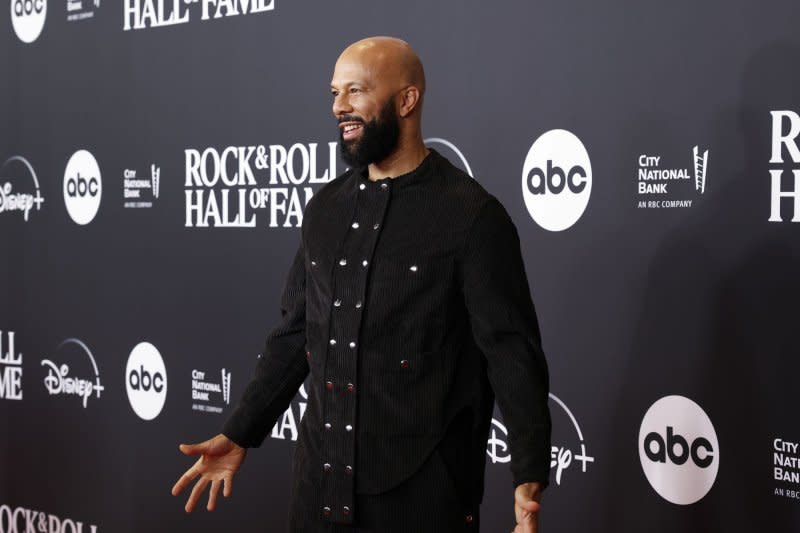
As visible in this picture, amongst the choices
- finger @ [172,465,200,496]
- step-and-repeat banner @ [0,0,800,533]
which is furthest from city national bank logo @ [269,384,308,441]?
finger @ [172,465,200,496]

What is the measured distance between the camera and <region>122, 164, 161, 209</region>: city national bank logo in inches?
154

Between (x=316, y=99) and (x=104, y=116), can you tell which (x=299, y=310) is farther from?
(x=104, y=116)

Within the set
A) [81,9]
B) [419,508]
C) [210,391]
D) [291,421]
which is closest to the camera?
[419,508]

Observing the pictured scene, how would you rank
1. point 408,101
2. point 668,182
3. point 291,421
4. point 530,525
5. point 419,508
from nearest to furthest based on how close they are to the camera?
1. point 530,525
2. point 419,508
3. point 408,101
4. point 668,182
5. point 291,421

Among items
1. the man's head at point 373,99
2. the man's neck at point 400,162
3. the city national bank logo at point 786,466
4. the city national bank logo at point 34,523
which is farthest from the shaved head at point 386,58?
the city national bank logo at point 34,523

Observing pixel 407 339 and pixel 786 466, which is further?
pixel 786 466

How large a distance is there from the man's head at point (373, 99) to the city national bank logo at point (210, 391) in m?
1.71

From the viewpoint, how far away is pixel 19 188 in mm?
4375

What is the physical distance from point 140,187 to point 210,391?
30.8 inches

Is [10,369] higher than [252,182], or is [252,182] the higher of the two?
[252,182]

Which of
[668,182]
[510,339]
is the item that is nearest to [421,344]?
[510,339]

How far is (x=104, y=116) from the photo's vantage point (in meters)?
4.09

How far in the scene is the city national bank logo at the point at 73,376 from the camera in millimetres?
4164

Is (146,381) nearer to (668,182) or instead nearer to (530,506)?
(668,182)
